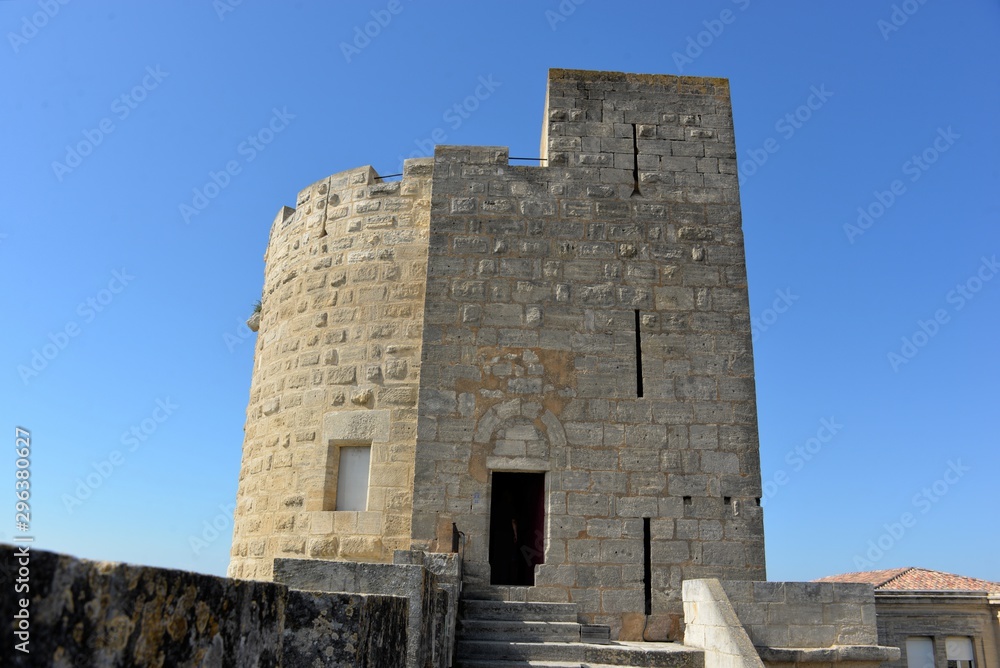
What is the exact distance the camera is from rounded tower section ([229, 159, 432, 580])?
832 centimetres

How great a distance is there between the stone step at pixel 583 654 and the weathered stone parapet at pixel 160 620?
428cm

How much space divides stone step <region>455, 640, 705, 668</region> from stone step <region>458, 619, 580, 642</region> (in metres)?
0.16

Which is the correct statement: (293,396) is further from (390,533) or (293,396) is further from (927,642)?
(927,642)

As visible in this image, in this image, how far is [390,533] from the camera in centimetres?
812

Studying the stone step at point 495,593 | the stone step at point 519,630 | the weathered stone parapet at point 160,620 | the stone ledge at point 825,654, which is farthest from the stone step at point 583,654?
the weathered stone parapet at point 160,620

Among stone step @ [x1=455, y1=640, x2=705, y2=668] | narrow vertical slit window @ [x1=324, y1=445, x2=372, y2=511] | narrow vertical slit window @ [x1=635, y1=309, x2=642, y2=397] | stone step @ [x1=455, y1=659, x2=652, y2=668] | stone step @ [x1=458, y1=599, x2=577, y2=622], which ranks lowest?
stone step @ [x1=455, y1=659, x2=652, y2=668]

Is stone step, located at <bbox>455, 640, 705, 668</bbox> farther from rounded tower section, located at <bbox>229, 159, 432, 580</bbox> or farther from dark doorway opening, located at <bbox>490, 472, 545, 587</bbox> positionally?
dark doorway opening, located at <bbox>490, 472, 545, 587</bbox>

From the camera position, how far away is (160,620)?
4.22ft

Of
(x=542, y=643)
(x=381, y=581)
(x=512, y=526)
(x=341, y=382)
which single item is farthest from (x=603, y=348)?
(x=381, y=581)

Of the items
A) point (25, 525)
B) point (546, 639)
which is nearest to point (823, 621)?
point (546, 639)

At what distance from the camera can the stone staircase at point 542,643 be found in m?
6.14

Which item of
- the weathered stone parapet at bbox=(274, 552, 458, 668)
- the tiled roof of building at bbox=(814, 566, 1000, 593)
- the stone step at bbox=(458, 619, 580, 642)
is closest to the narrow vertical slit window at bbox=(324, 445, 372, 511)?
the stone step at bbox=(458, 619, 580, 642)

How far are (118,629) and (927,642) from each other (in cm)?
2213

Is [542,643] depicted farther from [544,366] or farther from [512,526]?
[512,526]
